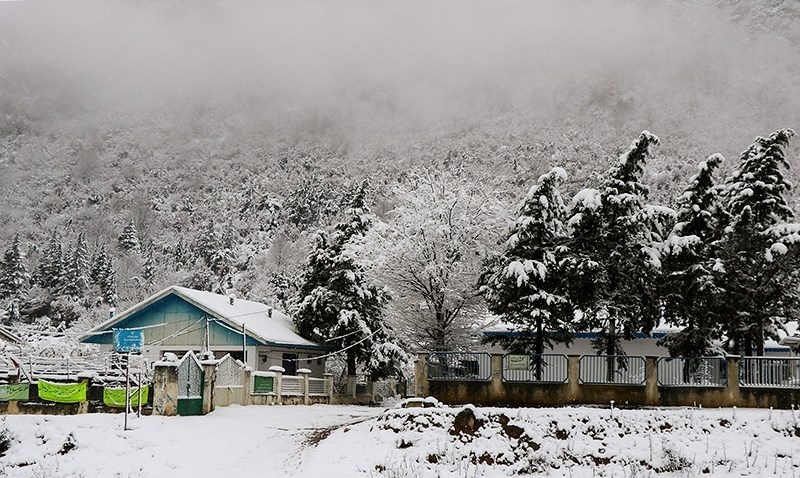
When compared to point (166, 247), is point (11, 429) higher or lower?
lower

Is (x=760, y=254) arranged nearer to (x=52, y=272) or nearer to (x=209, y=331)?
(x=209, y=331)

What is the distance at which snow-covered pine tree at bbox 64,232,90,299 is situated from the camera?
297ft

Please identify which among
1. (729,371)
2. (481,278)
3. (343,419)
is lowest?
(343,419)

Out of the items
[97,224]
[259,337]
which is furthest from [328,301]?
[97,224]

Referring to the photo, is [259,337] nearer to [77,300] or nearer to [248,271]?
[77,300]

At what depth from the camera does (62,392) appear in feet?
88.5

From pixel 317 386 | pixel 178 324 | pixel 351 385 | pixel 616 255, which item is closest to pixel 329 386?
pixel 317 386

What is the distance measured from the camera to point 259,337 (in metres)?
38.0

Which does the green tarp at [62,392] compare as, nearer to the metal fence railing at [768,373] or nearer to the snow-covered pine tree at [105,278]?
the metal fence railing at [768,373]

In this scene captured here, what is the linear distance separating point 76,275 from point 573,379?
76797 millimetres

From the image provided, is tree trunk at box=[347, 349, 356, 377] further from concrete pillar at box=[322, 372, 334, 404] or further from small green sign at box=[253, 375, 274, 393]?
small green sign at box=[253, 375, 274, 393]

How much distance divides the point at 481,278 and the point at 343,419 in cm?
825

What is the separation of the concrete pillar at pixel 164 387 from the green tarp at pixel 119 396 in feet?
1.64

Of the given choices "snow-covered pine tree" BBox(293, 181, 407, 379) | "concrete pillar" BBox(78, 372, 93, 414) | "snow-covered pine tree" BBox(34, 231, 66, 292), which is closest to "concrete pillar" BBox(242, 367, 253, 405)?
"concrete pillar" BBox(78, 372, 93, 414)
